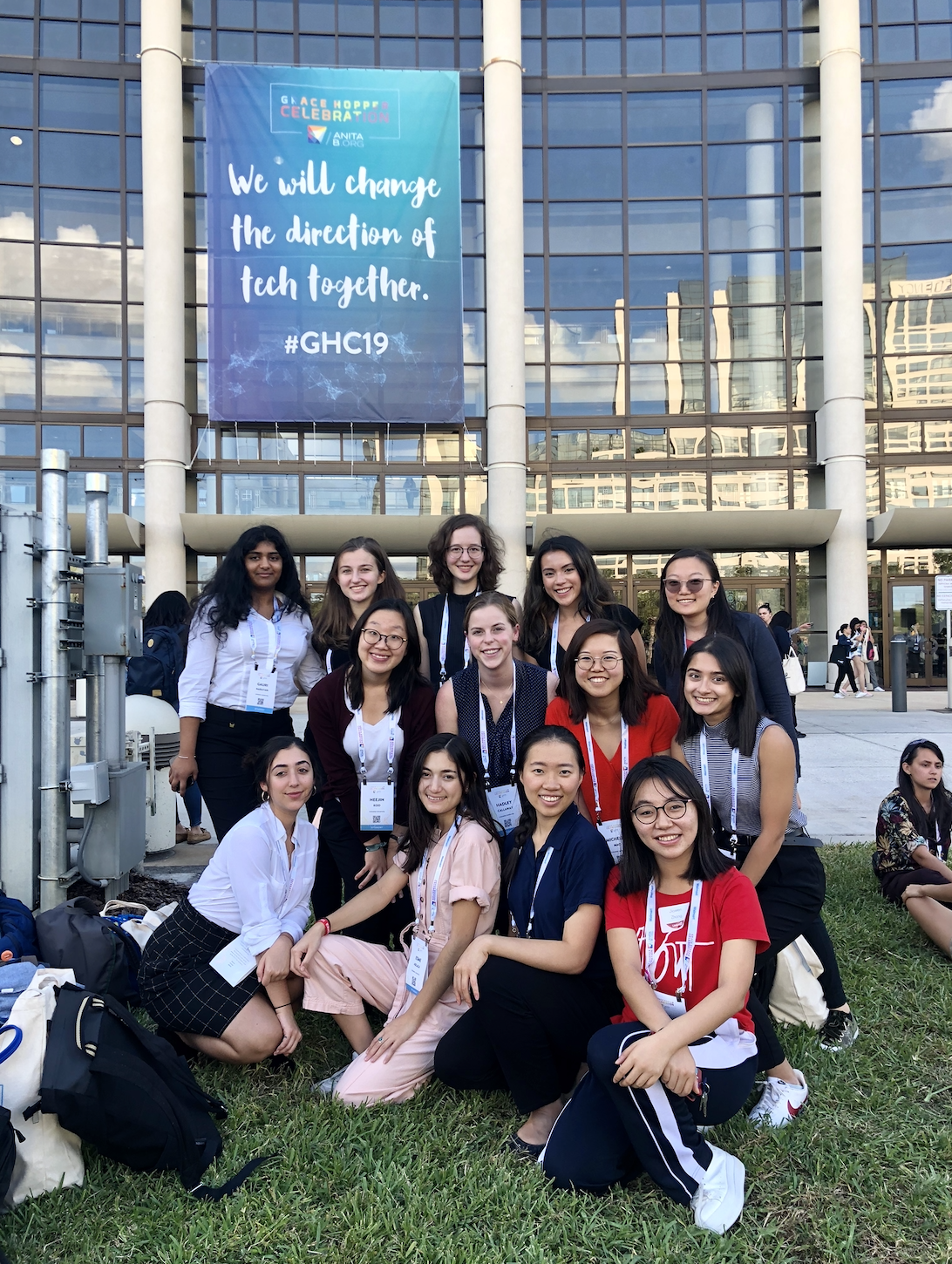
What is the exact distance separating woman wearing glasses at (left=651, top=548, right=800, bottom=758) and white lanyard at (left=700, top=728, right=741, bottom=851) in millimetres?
216

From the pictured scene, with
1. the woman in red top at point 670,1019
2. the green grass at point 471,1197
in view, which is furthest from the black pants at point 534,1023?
the green grass at point 471,1197

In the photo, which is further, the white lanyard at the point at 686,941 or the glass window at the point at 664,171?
the glass window at the point at 664,171

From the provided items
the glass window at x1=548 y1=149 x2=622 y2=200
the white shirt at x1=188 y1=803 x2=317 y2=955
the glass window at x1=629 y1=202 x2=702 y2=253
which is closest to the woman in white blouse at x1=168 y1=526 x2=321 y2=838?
the white shirt at x1=188 y1=803 x2=317 y2=955

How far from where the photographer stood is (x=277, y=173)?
19.0 m

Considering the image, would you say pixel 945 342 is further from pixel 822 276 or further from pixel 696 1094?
pixel 696 1094

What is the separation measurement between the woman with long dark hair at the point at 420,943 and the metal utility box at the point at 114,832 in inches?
73.4

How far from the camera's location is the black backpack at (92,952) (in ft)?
11.8

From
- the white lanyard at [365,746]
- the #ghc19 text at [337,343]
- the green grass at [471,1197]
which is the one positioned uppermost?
the #ghc19 text at [337,343]

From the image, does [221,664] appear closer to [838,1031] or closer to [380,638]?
[380,638]

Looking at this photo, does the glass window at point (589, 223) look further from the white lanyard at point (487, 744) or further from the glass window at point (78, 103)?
the white lanyard at point (487, 744)

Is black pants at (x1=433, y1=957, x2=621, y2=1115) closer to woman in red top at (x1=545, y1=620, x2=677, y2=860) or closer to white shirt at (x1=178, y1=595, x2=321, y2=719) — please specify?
woman in red top at (x1=545, y1=620, x2=677, y2=860)

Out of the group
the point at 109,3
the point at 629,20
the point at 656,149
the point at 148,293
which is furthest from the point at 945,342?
the point at 109,3

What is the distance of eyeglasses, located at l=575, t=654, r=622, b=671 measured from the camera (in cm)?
310

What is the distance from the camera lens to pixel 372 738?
3578 millimetres
